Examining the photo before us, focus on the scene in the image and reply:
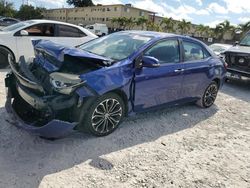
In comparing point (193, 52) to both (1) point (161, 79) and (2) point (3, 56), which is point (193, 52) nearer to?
(1) point (161, 79)

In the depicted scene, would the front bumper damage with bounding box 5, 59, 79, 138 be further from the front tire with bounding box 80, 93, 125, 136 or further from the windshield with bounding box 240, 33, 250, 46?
the windshield with bounding box 240, 33, 250, 46

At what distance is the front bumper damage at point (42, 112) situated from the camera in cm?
349

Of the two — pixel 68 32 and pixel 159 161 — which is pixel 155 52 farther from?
pixel 68 32

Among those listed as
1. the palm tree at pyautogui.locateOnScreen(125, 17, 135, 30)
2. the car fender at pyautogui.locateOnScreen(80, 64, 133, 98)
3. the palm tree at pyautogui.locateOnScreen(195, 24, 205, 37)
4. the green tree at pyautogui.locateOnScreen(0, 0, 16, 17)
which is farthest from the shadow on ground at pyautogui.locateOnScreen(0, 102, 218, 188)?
the green tree at pyautogui.locateOnScreen(0, 0, 16, 17)

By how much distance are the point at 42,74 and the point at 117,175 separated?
177 cm

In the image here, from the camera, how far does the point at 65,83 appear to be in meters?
3.61

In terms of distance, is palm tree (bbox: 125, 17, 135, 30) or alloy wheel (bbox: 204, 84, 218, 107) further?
palm tree (bbox: 125, 17, 135, 30)

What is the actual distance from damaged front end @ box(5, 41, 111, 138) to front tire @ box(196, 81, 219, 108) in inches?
117

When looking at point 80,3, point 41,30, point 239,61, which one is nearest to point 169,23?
point 80,3

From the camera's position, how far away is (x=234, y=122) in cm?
572

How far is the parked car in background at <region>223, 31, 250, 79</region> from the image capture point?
876cm

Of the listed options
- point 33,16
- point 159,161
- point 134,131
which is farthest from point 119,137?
point 33,16

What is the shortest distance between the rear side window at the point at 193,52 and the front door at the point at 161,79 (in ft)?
0.85

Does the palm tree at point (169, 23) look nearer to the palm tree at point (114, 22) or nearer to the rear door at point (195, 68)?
the palm tree at point (114, 22)
